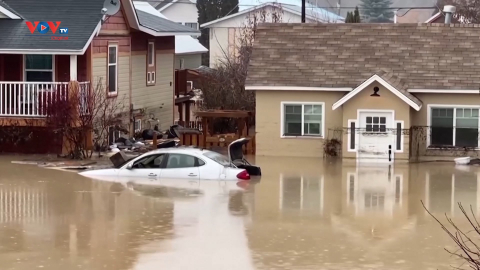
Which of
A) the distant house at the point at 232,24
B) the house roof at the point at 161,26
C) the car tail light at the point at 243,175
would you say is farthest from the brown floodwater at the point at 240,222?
the distant house at the point at 232,24

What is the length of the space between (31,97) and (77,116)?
195 cm

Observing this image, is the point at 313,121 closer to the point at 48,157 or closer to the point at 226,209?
the point at 48,157

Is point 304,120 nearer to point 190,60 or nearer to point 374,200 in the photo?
point 374,200

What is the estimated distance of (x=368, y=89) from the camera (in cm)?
3572

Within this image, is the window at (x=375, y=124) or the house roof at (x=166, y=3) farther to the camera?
the house roof at (x=166, y=3)

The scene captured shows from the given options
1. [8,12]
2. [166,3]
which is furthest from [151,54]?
[166,3]

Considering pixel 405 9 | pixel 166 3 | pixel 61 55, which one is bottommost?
pixel 61 55

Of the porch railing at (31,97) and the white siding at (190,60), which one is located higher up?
the white siding at (190,60)

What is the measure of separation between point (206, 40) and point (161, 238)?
78.3 meters

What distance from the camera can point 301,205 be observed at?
2639 cm

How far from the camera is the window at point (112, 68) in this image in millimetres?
37938

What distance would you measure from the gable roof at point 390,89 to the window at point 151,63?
10.5 meters

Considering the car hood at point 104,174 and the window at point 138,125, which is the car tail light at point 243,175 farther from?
the window at point 138,125

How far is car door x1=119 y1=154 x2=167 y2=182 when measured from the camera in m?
29.6
